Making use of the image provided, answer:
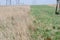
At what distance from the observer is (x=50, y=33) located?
9.14 meters

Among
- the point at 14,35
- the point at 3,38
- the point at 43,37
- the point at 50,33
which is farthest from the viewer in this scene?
the point at 50,33

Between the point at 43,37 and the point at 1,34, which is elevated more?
the point at 1,34

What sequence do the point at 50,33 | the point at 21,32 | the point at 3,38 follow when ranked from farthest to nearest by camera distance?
the point at 50,33
the point at 21,32
the point at 3,38

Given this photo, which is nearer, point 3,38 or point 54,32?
point 3,38

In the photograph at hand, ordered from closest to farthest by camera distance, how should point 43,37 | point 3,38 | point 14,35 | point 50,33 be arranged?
point 3,38 → point 14,35 → point 43,37 → point 50,33

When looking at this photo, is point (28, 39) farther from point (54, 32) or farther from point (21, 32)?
point (54, 32)

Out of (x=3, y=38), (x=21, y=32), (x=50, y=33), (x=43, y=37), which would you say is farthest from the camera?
(x=50, y=33)

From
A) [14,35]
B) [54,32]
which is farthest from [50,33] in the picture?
[14,35]

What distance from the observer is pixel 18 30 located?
26.3 ft

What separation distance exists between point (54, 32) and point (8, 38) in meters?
3.34

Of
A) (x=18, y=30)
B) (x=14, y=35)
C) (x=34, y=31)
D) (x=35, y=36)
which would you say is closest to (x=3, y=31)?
(x=14, y=35)

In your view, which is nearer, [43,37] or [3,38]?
[3,38]

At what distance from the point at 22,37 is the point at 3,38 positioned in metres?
0.93

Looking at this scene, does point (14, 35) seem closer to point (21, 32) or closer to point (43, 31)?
point (21, 32)
